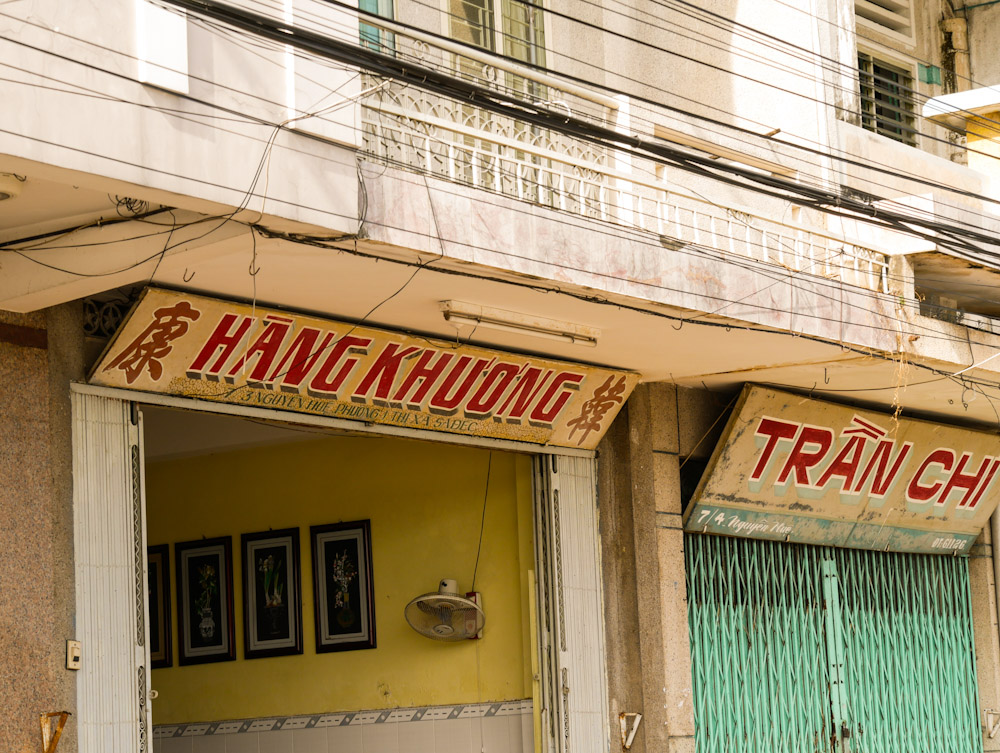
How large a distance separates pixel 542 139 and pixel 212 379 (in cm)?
247

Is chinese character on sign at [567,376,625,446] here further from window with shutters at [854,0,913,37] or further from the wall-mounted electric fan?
window with shutters at [854,0,913,37]

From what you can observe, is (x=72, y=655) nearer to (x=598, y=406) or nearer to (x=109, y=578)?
(x=109, y=578)

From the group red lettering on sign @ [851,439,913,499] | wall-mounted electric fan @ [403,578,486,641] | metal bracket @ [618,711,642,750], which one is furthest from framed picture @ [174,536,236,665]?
red lettering on sign @ [851,439,913,499]

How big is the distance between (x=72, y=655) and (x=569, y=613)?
12.1 ft

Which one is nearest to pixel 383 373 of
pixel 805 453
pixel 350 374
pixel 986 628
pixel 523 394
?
pixel 350 374

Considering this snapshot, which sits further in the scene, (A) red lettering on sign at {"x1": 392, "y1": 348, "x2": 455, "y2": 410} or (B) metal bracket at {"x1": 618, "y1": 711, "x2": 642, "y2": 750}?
(B) metal bracket at {"x1": 618, "y1": 711, "x2": 642, "y2": 750}

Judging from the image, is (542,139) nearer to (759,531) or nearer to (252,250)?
(252,250)

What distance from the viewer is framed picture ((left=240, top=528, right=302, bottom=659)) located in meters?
10.3

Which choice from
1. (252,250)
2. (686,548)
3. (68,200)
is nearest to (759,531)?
(686,548)

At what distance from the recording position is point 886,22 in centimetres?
1310

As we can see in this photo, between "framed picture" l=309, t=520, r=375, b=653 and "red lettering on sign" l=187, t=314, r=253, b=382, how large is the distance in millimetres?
3058

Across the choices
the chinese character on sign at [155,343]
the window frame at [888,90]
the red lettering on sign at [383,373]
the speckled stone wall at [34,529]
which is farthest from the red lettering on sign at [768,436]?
the speckled stone wall at [34,529]

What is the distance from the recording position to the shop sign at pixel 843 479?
1016 cm

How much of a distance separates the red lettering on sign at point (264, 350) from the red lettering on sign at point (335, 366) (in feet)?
1.13
